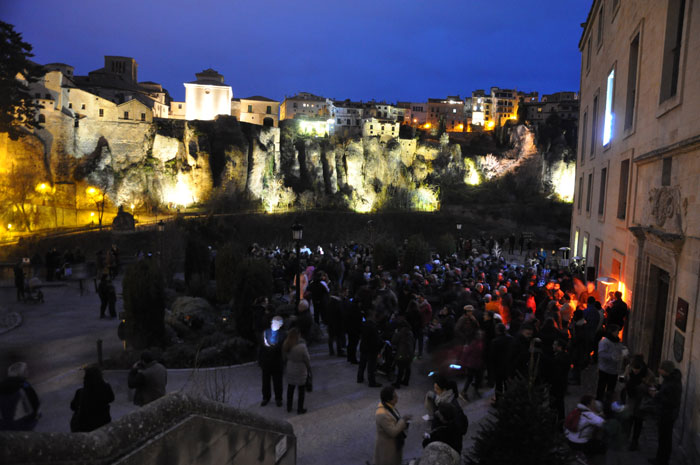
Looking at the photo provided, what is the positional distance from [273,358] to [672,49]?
10.5 metres

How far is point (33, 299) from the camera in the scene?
1616cm

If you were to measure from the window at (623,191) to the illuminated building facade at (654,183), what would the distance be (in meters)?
0.03

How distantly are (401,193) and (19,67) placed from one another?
66.6 metres

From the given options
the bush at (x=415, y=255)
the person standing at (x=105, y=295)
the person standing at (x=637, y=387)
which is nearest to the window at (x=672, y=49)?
the person standing at (x=637, y=387)

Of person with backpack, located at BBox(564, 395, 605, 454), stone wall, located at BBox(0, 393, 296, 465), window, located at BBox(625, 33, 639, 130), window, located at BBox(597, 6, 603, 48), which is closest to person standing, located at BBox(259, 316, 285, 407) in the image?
stone wall, located at BBox(0, 393, 296, 465)

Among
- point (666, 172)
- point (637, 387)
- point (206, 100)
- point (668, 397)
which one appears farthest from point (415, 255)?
point (206, 100)

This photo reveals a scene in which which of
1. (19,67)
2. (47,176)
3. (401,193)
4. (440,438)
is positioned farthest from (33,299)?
(401,193)

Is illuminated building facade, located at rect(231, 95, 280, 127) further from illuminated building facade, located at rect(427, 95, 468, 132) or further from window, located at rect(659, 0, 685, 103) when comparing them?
window, located at rect(659, 0, 685, 103)

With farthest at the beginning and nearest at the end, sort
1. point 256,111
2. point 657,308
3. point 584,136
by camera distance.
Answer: point 256,111 < point 584,136 < point 657,308

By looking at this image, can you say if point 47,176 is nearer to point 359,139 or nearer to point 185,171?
point 185,171

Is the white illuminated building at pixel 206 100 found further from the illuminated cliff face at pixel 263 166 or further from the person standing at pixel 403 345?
the person standing at pixel 403 345

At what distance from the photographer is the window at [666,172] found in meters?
8.33

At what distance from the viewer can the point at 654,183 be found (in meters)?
9.12

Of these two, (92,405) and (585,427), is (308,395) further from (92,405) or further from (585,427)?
(585,427)
